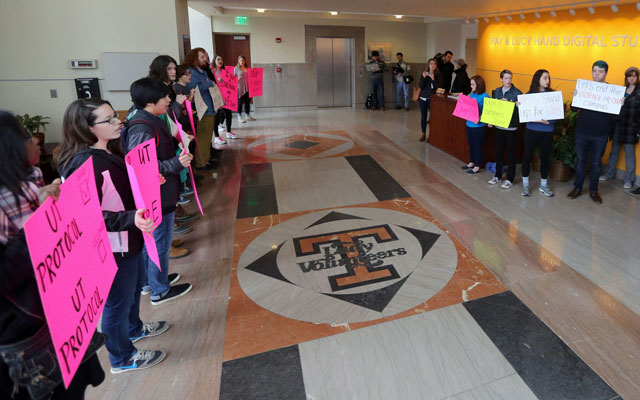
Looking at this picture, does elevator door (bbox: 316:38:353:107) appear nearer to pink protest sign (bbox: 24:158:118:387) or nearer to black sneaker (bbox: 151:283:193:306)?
black sneaker (bbox: 151:283:193:306)

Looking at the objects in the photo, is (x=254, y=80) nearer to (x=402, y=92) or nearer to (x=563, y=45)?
(x=402, y=92)

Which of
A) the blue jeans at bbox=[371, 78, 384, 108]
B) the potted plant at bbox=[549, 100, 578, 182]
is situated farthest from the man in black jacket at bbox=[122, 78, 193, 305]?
the blue jeans at bbox=[371, 78, 384, 108]

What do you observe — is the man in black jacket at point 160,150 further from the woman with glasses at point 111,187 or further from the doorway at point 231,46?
the doorway at point 231,46

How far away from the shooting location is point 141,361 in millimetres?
2350

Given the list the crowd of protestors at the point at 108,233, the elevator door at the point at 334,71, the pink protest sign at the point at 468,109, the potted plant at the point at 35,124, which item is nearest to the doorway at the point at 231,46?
the elevator door at the point at 334,71

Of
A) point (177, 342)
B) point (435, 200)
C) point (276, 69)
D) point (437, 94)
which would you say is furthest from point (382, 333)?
point (276, 69)

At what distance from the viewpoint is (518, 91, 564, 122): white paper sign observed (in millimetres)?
4539

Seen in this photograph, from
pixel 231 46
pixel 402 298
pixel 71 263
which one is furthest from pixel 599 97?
pixel 231 46

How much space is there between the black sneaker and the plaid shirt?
1833 millimetres

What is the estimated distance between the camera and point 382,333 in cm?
261

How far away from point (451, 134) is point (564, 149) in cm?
195

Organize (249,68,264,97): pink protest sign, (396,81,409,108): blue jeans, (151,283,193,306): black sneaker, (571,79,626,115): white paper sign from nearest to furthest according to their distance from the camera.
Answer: (151,283,193,306): black sneaker < (571,79,626,115): white paper sign < (249,68,264,97): pink protest sign < (396,81,409,108): blue jeans

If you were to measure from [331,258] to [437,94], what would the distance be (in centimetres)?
511

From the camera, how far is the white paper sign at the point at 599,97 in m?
4.27
